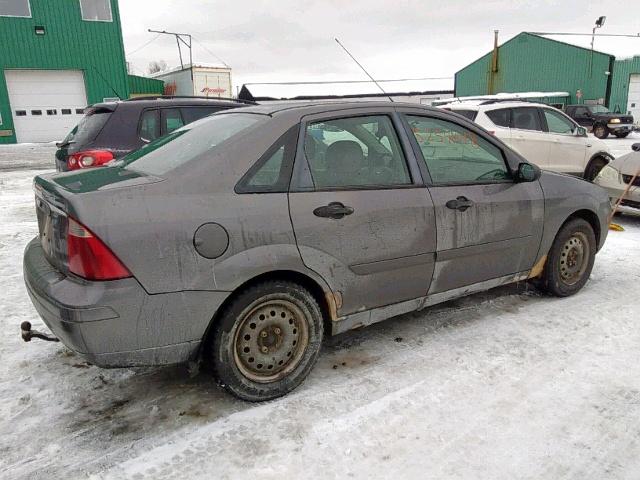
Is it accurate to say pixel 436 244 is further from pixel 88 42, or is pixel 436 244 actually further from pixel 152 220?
pixel 88 42

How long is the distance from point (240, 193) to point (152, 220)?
1.58 ft

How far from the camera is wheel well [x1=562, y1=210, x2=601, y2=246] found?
436 centimetres

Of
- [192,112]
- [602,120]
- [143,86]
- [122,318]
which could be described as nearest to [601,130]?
[602,120]

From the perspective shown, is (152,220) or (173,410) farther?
(173,410)

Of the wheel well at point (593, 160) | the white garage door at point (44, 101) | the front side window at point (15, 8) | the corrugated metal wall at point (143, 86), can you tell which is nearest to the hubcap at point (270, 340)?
the wheel well at point (593, 160)

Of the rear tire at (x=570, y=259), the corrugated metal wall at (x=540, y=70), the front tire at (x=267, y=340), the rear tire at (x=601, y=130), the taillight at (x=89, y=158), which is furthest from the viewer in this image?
the corrugated metal wall at (x=540, y=70)

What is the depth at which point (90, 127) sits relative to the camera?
20.1ft

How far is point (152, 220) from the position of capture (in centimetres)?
246

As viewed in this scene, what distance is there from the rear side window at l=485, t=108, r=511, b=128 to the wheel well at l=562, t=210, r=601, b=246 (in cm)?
512

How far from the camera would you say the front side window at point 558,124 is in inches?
372

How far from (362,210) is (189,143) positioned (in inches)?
44.6

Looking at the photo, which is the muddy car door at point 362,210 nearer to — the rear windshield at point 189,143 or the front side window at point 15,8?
the rear windshield at point 189,143

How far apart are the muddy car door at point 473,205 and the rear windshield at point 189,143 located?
1151 mm

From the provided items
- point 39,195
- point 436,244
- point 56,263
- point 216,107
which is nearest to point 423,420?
point 436,244
